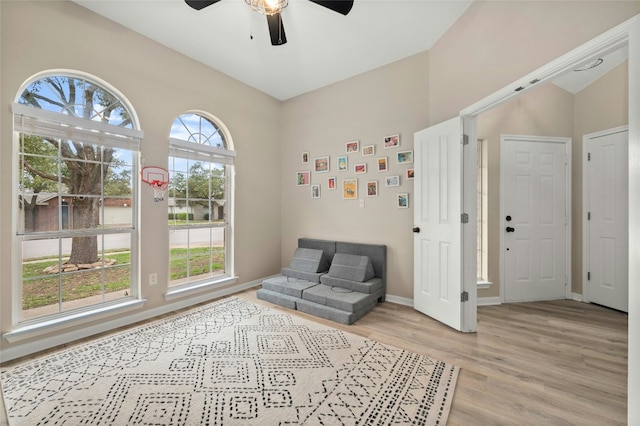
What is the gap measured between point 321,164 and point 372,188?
0.96 metres

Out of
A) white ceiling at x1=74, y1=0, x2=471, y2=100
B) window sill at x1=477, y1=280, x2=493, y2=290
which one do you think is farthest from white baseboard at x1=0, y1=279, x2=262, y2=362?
window sill at x1=477, y1=280, x2=493, y2=290

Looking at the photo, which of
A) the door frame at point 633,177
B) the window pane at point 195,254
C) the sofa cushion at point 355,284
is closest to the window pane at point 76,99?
the window pane at point 195,254

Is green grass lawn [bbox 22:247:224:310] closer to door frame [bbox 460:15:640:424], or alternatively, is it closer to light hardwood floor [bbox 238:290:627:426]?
light hardwood floor [bbox 238:290:627:426]

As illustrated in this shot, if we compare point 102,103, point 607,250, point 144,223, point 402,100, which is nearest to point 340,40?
point 402,100

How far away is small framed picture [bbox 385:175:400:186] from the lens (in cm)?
344

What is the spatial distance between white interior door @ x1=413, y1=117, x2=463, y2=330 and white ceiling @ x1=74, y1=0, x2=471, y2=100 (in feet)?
3.54

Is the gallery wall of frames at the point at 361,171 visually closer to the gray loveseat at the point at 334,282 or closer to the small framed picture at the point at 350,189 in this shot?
the small framed picture at the point at 350,189

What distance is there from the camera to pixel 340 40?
→ 3027mm

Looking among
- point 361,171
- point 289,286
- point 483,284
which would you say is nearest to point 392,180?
point 361,171

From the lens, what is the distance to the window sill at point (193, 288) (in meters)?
3.18

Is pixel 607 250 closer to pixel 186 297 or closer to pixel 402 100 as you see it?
pixel 402 100

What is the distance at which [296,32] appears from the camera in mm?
2891

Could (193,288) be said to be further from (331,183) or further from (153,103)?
(331,183)

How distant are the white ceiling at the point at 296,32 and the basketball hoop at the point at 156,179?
149cm
